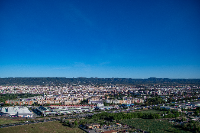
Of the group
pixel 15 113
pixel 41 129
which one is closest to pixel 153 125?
pixel 41 129

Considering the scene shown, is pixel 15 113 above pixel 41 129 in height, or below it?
above

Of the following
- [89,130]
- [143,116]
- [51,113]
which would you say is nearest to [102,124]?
[89,130]

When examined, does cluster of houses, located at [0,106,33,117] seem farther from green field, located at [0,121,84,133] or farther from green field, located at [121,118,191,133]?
green field, located at [121,118,191,133]

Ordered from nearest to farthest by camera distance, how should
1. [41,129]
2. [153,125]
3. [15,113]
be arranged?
[41,129], [153,125], [15,113]

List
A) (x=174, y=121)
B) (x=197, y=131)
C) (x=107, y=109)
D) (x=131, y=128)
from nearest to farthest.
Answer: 1. (x=197, y=131)
2. (x=131, y=128)
3. (x=174, y=121)
4. (x=107, y=109)

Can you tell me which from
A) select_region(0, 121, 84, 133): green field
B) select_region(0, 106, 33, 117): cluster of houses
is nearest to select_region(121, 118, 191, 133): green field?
select_region(0, 121, 84, 133): green field

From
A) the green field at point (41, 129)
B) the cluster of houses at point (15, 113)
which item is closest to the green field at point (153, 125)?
the green field at point (41, 129)

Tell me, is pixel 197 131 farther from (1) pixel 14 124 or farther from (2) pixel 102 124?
(1) pixel 14 124

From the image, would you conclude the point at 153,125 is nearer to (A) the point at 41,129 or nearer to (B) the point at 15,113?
(A) the point at 41,129

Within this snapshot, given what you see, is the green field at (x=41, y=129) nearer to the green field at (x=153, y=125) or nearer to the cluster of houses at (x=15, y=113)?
the cluster of houses at (x=15, y=113)
